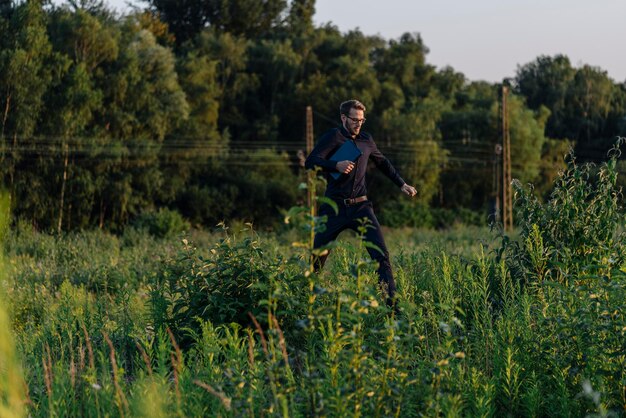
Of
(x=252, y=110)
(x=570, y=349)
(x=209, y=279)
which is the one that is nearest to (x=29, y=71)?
(x=252, y=110)

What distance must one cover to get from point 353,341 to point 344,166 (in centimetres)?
372

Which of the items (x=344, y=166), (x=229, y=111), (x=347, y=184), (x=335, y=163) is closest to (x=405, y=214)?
(x=229, y=111)

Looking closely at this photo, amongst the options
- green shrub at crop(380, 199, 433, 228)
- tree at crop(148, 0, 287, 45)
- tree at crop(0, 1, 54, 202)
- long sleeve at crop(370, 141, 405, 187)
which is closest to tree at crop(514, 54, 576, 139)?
green shrub at crop(380, 199, 433, 228)

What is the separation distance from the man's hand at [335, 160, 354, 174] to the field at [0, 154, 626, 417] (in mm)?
962

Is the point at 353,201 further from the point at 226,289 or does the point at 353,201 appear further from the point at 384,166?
the point at 226,289

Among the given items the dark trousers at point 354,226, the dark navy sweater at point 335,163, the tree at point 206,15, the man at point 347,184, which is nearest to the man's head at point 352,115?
the man at point 347,184

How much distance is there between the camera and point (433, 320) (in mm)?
6867

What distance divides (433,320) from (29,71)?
124 feet

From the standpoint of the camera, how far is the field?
500 centimetres

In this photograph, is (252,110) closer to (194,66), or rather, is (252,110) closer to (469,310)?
(194,66)

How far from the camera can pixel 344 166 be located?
8383 millimetres

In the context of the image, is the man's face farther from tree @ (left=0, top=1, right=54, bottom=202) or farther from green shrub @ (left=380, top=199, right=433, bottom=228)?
green shrub @ (left=380, top=199, right=433, bottom=228)

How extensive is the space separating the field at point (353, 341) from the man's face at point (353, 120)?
1.28 meters

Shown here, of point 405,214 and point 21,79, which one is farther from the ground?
point 21,79
